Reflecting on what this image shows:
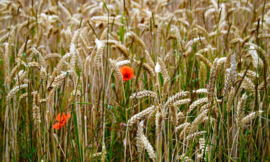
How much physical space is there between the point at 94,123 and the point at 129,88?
1.35 ft

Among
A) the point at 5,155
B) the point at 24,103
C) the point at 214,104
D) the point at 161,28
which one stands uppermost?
the point at 161,28

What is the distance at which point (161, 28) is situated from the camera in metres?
1.67

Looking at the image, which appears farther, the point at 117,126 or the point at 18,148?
the point at 117,126

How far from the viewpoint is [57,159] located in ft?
4.14

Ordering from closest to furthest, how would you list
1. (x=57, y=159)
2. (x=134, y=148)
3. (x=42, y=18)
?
1. (x=57, y=159)
2. (x=134, y=148)
3. (x=42, y=18)

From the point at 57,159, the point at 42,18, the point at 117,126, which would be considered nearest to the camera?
the point at 57,159

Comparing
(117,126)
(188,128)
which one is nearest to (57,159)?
(117,126)

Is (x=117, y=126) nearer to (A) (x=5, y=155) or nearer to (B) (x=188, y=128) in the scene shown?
(A) (x=5, y=155)

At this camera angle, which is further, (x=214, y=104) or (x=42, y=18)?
(x=42, y=18)

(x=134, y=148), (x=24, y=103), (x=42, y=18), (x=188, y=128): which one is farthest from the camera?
(x=42, y=18)

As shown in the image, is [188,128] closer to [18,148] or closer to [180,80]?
[180,80]

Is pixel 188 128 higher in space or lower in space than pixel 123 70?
lower

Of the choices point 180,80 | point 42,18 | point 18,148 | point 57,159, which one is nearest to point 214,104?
point 180,80

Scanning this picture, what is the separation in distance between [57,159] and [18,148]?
281mm
